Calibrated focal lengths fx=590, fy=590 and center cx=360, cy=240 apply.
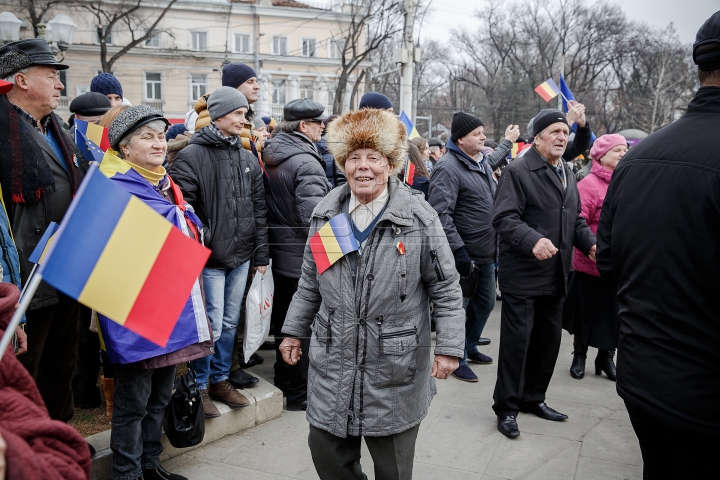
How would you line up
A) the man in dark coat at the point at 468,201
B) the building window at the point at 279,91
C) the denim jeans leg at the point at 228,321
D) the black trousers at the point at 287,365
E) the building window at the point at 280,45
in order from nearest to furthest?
1. the denim jeans leg at the point at 228,321
2. the black trousers at the point at 287,365
3. the man in dark coat at the point at 468,201
4. the building window at the point at 279,91
5. the building window at the point at 280,45

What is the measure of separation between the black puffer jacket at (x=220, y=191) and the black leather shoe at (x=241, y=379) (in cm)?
92

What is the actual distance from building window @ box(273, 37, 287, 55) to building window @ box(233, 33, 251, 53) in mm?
2004

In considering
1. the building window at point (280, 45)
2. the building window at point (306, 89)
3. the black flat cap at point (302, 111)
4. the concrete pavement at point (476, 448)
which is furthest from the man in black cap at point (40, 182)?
the building window at point (280, 45)

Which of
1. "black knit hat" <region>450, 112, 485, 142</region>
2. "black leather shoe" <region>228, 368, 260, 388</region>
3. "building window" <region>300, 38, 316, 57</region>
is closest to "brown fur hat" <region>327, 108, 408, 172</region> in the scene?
"black leather shoe" <region>228, 368, 260, 388</region>

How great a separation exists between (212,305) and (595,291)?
11.1 feet

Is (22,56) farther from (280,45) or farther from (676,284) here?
(280,45)

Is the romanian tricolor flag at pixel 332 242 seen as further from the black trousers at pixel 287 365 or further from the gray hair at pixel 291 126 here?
the gray hair at pixel 291 126

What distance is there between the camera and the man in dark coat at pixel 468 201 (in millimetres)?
5090

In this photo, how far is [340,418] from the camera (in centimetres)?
267

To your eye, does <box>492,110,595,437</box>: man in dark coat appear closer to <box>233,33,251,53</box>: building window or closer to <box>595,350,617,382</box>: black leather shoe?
<box>595,350,617,382</box>: black leather shoe

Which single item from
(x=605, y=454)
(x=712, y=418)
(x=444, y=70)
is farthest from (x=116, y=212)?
(x=444, y=70)

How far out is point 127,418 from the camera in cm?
304

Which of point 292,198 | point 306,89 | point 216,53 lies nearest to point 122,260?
point 292,198

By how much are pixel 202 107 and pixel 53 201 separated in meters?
2.09
